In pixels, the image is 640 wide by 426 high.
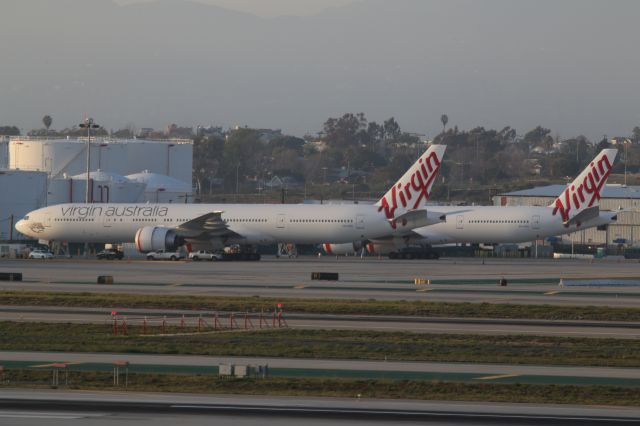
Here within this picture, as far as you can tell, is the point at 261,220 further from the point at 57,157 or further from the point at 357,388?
the point at 357,388

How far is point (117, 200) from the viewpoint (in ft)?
367

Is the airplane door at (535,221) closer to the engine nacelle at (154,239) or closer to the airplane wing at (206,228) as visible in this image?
the airplane wing at (206,228)

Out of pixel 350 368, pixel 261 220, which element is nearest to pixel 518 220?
pixel 261 220

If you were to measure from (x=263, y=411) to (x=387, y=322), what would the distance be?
58.5 ft

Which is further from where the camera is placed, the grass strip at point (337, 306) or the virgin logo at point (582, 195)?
the virgin logo at point (582, 195)

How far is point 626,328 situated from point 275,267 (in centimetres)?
3698

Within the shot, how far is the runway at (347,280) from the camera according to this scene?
50844 mm

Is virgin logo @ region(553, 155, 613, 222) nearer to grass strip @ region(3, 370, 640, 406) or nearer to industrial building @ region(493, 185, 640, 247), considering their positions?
industrial building @ region(493, 185, 640, 247)

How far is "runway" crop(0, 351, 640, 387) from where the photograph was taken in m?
27.2

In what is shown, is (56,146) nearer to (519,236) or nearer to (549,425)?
(519,236)

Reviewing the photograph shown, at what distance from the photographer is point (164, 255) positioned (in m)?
85.1

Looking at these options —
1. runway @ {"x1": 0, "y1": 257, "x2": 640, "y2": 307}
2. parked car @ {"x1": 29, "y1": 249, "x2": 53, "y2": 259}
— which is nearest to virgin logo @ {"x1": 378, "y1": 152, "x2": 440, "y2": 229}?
runway @ {"x1": 0, "y1": 257, "x2": 640, "y2": 307}

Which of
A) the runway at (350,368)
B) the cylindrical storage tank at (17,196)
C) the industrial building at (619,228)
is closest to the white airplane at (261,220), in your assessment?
the cylindrical storage tank at (17,196)

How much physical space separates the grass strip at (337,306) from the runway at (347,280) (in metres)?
2.91
